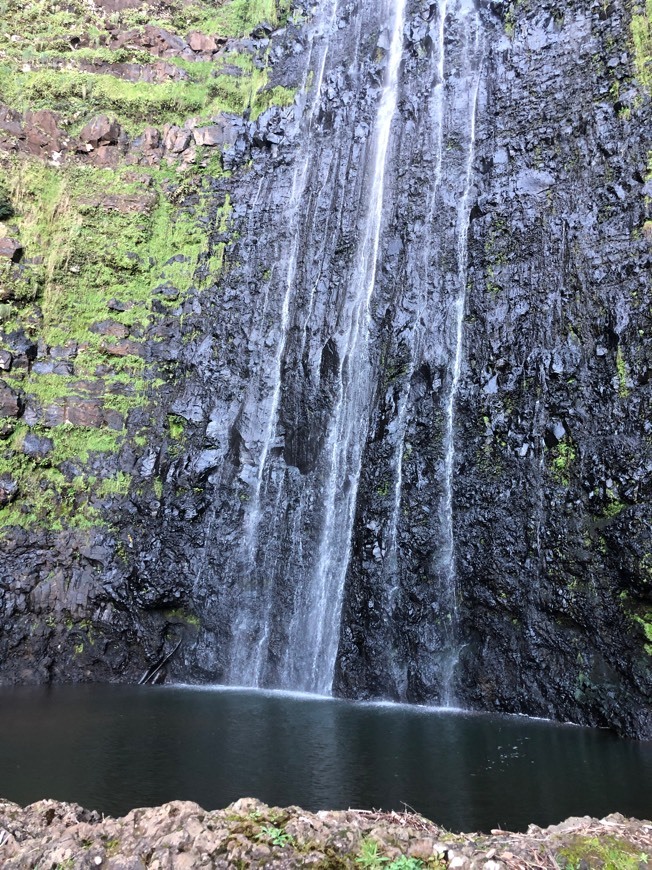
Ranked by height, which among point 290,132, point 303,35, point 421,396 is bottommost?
point 421,396

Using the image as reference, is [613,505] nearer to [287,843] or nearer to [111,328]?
[287,843]

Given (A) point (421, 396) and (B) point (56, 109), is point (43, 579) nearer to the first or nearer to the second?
(A) point (421, 396)

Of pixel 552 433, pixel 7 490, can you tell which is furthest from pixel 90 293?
pixel 552 433

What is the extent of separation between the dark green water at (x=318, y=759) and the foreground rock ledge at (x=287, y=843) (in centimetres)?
183

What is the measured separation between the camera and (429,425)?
35.4ft

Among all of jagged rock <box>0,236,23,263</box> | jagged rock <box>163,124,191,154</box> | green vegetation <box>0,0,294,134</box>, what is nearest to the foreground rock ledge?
jagged rock <box>0,236,23,263</box>

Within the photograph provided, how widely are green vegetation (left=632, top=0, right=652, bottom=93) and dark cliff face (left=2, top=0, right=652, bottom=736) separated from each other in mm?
143

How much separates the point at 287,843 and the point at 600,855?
1.25 m

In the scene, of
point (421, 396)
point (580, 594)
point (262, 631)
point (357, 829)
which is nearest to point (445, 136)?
point (421, 396)

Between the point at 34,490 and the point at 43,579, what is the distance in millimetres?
1573

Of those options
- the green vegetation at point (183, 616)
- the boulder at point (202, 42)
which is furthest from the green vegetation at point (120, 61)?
the green vegetation at point (183, 616)

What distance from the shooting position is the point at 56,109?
15328mm

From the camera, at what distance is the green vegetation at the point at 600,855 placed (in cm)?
259

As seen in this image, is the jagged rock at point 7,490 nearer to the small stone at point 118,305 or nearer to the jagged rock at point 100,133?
the small stone at point 118,305
